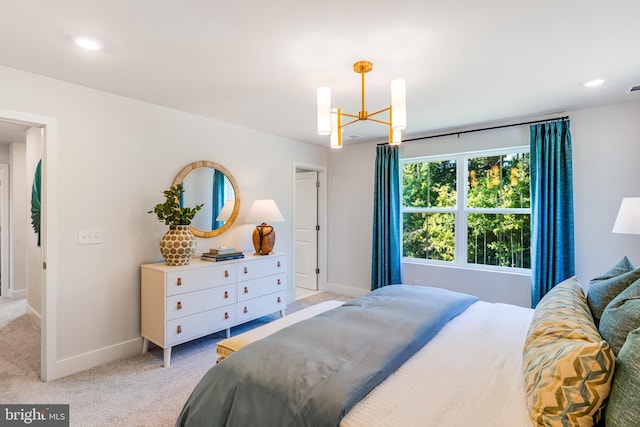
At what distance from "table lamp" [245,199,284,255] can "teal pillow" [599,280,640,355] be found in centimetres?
311

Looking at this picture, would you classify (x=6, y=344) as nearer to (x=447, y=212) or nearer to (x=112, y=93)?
(x=112, y=93)

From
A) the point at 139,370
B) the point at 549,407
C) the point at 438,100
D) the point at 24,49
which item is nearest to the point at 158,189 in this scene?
the point at 24,49

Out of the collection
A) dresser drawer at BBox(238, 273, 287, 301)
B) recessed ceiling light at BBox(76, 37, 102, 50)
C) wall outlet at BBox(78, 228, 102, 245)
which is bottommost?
dresser drawer at BBox(238, 273, 287, 301)

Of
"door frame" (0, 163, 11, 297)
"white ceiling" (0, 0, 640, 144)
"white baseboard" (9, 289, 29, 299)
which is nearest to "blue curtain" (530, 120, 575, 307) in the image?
"white ceiling" (0, 0, 640, 144)

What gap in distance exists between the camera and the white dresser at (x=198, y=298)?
2859 mm

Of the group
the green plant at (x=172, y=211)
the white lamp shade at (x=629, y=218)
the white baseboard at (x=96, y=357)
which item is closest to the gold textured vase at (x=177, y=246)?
the green plant at (x=172, y=211)

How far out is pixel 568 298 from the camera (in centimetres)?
177

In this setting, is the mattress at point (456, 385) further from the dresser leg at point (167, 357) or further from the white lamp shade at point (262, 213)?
the white lamp shade at point (262, 213)

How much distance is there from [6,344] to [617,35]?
5.58m

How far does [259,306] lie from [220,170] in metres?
1.63

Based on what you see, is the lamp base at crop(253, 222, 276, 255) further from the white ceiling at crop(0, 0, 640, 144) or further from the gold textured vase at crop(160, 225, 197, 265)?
the white ceiling at crop(0, 0, 640, 144)

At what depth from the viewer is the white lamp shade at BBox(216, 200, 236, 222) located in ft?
12.6

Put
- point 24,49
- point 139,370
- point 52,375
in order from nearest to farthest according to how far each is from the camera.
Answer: point 24,49 < point 52,375 < point 139,370

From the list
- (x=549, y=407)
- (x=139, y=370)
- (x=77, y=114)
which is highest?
(x=77, y=114)
